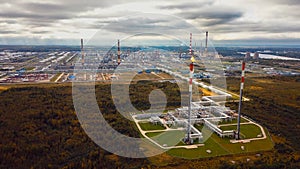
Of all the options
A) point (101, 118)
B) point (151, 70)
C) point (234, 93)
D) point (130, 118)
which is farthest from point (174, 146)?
point (151, 70)

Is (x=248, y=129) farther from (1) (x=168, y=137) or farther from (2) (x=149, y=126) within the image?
(2) (x=149, y=126)

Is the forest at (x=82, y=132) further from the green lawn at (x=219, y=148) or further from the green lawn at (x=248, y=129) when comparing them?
the green lawn at (x=248, y=129)

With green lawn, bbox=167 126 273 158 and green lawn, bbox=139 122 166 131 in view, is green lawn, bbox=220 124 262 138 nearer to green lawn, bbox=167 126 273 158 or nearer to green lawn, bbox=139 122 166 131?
green lawn, bbox=167 126 273 158

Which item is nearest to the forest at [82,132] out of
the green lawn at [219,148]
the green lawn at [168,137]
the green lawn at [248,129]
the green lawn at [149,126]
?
the green lawn at [219,148]

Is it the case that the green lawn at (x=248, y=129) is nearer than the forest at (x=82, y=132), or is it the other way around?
the forest at (x=82, y=132)

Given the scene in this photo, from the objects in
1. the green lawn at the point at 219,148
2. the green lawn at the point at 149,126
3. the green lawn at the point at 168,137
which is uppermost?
the green lawn at the point at 149,126

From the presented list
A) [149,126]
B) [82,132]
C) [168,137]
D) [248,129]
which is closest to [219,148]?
[168,137]
